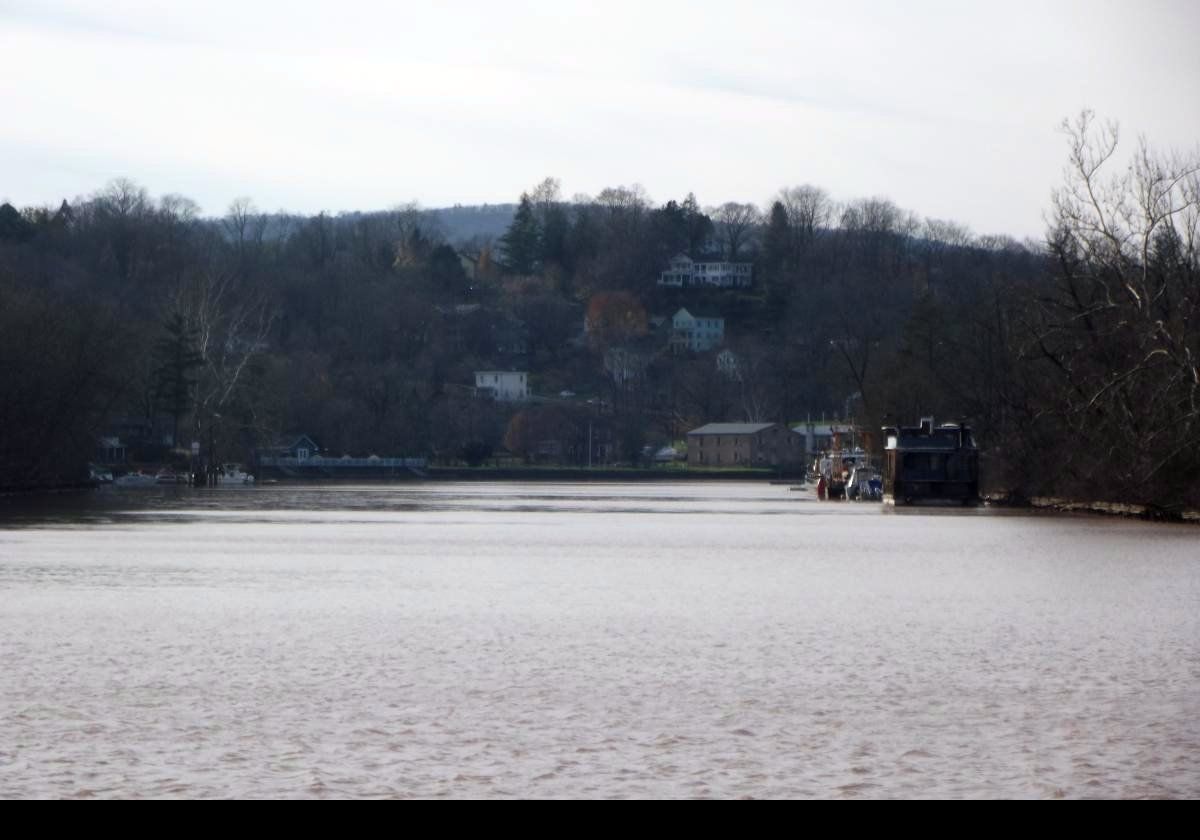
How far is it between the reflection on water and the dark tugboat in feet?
123

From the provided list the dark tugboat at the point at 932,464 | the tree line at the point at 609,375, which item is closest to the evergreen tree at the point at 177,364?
the tree line at the point at 609,375

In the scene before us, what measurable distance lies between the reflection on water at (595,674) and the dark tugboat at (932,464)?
37.4m

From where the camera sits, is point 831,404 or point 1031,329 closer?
point 1031,329

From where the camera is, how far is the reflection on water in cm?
1213

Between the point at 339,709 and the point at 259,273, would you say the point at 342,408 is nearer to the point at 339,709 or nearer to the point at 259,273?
the point at 259,273

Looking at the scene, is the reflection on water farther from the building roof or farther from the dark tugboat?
the building roof

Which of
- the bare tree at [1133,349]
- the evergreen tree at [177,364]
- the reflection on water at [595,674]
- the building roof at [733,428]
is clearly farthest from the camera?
the building roof at [733,428]

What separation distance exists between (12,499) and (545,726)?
6489cm

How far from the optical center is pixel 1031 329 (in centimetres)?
6638

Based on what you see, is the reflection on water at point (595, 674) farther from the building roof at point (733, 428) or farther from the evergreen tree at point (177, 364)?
the building roof at point (733, 428)

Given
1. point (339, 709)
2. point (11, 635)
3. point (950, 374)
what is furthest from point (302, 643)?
point (950, 374)

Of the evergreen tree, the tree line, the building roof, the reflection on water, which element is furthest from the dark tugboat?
the building roof

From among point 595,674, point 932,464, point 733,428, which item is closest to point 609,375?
point 733,428

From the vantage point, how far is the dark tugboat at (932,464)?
7538 centimetres
